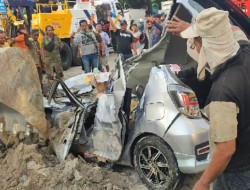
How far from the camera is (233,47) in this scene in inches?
56.4

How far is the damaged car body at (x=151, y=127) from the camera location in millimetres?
2533

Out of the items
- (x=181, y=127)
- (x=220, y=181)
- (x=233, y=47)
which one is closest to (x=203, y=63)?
(x=233, y=47)

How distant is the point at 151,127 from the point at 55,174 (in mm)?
1195

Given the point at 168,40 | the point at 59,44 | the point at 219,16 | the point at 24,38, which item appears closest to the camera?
the point at 219,16

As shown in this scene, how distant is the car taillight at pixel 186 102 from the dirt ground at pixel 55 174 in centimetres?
88

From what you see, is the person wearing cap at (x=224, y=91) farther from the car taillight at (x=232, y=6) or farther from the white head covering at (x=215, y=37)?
the car taillight at (x=232, y=6)

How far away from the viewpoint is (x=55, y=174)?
118 inches

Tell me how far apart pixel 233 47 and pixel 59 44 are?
22.4 ft

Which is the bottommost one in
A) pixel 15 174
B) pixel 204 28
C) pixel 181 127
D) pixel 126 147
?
pixel 15 174

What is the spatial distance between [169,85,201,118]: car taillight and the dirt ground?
879mm

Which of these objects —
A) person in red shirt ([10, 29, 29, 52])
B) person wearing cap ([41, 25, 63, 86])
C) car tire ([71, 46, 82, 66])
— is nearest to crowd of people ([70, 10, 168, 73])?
person wearing cap ([41, 25, 63, 86])

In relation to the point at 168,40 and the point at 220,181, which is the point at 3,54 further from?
the point at 220,181

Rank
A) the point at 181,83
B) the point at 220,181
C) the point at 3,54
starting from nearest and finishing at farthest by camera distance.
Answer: the point at 220,181 < the point at 181,83 < the point at 3,54

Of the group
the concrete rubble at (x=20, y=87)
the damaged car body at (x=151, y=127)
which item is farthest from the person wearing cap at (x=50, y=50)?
the concrete rubble at (x=20, y=87)
